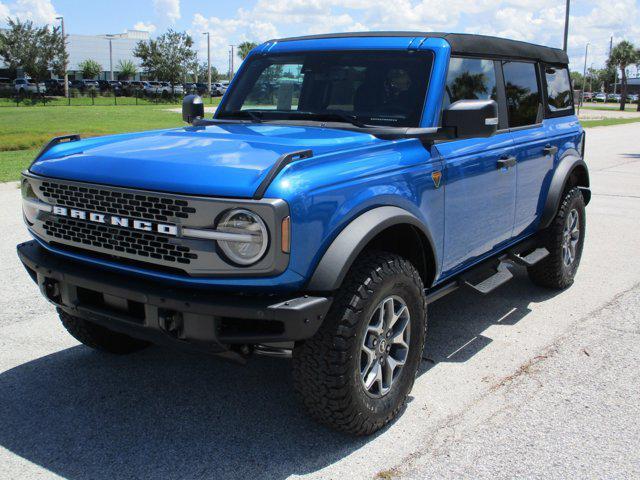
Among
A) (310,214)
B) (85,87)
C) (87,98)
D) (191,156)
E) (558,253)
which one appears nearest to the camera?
(310,214)

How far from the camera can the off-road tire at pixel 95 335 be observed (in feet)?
13.4

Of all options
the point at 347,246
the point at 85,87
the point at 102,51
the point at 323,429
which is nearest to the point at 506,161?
the point at 347,246

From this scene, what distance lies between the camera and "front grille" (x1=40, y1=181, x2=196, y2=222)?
2896mm

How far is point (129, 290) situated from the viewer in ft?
9.78

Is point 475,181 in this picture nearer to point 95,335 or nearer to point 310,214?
point 310,214

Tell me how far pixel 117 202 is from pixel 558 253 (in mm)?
3736

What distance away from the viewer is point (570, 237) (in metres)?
5.78

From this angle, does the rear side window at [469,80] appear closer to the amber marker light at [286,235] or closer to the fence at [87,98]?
the amber marker light at [286,235]

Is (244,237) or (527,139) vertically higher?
(527,139)

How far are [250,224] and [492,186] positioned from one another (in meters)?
2.08

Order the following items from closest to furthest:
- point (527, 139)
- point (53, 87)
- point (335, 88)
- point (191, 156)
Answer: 1. point (191, 156)
2. point (335, 88)
3. point (527, 139)
4. point (53, 87)

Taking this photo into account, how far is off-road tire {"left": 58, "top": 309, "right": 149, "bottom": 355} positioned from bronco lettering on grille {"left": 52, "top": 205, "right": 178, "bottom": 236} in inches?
37.8

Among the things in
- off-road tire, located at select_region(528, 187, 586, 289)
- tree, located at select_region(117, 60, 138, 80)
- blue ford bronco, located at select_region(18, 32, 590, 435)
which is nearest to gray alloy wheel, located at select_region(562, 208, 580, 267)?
off-road tire, located at select_region(528, 187, 586, 289)

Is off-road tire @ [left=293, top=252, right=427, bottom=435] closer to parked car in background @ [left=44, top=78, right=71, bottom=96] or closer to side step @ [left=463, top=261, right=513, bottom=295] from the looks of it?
side step @ [left=463, top=261, right=513, bottom=295]
